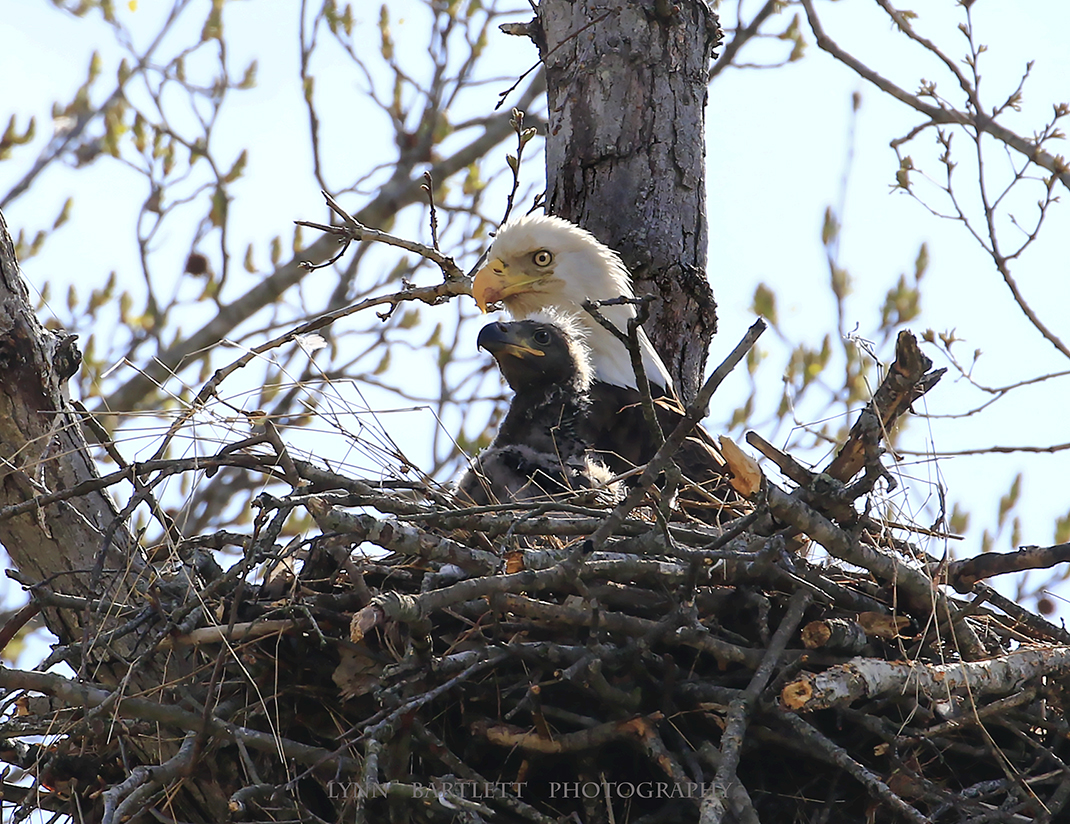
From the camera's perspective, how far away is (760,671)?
269 cm

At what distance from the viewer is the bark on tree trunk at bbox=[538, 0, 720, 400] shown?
14.8 feet

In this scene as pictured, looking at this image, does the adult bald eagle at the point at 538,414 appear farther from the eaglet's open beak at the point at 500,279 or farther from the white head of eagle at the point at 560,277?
the eaglet's open beak at the point at 500,279

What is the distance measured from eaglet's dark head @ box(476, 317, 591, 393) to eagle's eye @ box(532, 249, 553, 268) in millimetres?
398

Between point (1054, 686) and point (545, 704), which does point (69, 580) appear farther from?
point (1054, 686)

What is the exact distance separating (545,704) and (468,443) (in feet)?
14.9

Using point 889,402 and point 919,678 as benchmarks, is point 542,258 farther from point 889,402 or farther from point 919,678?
point 919,678

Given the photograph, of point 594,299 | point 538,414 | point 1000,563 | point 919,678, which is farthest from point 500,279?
point 919,678

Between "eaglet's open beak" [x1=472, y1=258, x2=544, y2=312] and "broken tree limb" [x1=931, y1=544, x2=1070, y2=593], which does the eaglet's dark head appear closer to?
"eaglet's open beak" [x1=472, y1=258, x2=544, y2=312]

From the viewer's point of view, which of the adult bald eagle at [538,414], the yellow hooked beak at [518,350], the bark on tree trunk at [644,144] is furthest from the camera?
the bark on tree trunk at [644,144]

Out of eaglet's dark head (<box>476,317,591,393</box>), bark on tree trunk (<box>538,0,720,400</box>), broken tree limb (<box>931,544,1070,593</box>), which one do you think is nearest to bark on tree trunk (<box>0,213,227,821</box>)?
eaglet's dark head (<box>476,317,591,393</box>)

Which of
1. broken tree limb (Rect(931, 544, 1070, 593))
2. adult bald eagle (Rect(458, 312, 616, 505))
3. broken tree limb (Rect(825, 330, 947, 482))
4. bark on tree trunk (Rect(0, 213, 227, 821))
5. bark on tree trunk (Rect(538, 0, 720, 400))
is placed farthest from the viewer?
bark on tree trunk (Rect(538, 0, 720, 400))

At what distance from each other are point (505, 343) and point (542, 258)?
0.57 m

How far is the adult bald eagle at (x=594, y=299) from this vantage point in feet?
14.1

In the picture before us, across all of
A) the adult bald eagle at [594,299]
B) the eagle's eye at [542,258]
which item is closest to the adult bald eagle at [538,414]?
the adult bald eagle at [594,299]
